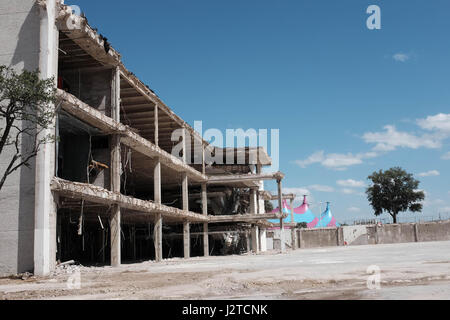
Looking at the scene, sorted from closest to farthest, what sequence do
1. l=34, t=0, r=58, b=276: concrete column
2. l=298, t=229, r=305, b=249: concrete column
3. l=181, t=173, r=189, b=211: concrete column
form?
l=34, t=0, r=58, b=276: concrete column
l=181, t=173, r=189, b=211: concrete column
l=298, t=229, r=305, b=249: concrete column

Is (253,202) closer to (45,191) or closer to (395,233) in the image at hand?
(395,233)

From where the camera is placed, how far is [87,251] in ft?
107

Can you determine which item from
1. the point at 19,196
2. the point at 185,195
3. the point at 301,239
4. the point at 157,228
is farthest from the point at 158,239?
the point at 301,239

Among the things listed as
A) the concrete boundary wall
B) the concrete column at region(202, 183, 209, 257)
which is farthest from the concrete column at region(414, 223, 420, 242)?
the concrete column at region(202, 183, 209, 257)

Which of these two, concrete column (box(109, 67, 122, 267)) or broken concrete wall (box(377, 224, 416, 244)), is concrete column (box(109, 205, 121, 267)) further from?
broken concrete wall (box(377, 224, 416, 244))

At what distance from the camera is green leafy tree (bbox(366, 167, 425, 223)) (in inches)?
2670

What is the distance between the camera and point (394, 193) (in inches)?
2721

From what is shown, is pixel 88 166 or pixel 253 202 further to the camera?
pixel 253 202

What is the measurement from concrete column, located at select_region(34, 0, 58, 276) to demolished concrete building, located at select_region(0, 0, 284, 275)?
→ 0.11 ft

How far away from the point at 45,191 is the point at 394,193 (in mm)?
62020
